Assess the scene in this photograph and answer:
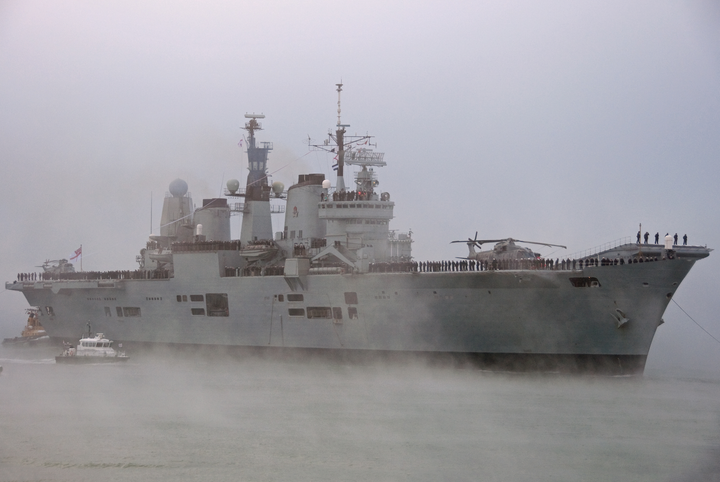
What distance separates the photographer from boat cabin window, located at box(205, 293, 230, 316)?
36906 mm

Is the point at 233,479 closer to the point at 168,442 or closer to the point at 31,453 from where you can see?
the point at 168,442

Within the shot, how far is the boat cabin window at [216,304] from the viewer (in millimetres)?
36906

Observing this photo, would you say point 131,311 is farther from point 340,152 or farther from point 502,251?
point 502,251

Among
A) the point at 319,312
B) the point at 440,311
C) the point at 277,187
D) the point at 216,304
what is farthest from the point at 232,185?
the point at 440,311

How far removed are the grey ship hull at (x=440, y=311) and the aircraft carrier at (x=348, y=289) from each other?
0.05m

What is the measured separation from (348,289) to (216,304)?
25.6 ft

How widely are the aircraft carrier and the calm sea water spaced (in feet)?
5.98

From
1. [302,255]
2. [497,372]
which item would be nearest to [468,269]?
[497,372]

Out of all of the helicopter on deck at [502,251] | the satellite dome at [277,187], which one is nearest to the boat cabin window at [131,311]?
the satellite dome at [277,187]

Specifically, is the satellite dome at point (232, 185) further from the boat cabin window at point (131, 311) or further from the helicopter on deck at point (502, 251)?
the helicopter on deck at point (502, 251)

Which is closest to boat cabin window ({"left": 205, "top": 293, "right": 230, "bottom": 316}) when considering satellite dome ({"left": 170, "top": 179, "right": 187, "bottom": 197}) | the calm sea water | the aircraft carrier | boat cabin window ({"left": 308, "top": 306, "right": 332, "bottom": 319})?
the aircraft carrier

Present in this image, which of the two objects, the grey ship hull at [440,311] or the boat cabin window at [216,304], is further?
the boat cabin window at [216,304]

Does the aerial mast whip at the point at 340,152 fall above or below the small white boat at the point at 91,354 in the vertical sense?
above

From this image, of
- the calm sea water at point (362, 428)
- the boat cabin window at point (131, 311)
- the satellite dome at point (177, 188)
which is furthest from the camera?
the satellite dome at point (177, 188)
